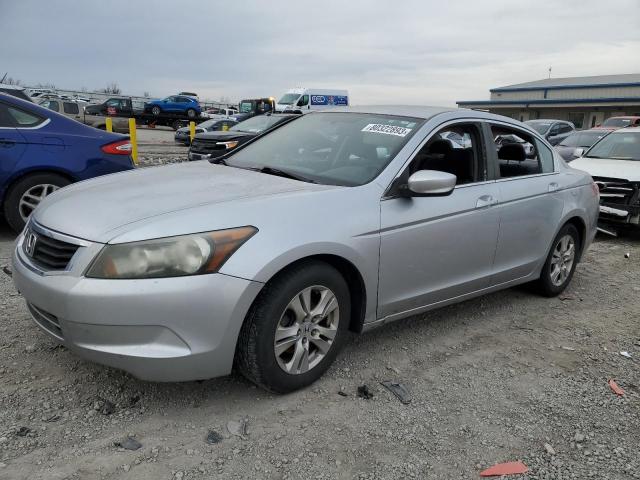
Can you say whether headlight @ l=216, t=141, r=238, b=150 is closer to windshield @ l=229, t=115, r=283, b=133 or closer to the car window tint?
windshield @ l=229, t=115, r=283, b=133

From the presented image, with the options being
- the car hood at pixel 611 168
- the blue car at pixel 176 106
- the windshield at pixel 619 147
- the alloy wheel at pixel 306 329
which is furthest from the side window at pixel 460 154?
the blue car at pixel 176 106

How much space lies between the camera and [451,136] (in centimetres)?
410

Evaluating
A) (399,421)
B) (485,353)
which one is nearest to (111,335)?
(399,421)

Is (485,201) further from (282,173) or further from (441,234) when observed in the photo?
(282,173)

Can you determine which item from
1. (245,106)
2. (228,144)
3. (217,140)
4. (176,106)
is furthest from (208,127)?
(176,106)

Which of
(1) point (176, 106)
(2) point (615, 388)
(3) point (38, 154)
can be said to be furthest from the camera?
(1) point (176, 106)

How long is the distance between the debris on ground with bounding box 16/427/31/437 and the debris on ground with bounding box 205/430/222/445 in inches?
32.8

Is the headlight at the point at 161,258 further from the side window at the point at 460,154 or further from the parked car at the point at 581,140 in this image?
the parked car at the point at 581,140

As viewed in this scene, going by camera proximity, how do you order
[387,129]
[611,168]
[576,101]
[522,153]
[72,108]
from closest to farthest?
[387,129] → [522,153] → [611,168] → [72,108] → [576,101]

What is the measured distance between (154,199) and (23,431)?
1280mm

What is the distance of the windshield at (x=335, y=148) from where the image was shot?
3.52 m

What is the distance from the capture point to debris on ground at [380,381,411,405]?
3.12 metres

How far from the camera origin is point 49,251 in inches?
110

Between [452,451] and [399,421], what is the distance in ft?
1.04
